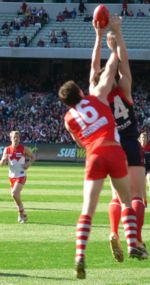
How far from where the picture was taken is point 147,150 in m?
23.0

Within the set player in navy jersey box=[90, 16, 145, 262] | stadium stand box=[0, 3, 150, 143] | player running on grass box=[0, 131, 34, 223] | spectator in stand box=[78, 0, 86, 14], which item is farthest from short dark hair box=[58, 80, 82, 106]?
spectator in stand box=[78, 0, 86, 14]

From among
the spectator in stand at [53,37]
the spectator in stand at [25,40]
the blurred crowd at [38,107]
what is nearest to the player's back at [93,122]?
the blurred crowd at [38,107]

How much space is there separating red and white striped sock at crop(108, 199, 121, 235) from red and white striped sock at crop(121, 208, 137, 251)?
0.68 meters

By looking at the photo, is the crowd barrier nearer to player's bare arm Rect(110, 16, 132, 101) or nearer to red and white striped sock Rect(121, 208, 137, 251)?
player's bare arm Rect(110, 16, 132, 101)

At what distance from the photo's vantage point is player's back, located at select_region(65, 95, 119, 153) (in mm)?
9391

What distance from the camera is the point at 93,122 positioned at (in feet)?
30.8

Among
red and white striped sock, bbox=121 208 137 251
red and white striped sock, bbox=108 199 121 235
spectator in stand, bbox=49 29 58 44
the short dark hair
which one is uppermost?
the short dark hair

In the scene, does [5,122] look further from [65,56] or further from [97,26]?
[97,26]

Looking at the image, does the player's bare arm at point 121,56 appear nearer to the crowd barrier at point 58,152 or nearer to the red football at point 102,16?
the red football at point 102,16

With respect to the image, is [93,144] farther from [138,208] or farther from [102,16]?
[138,208]

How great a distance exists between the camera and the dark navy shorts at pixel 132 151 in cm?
1067

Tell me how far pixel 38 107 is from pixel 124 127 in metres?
41.5

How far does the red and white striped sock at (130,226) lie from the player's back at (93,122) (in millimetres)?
889

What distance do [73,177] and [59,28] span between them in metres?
23.2
